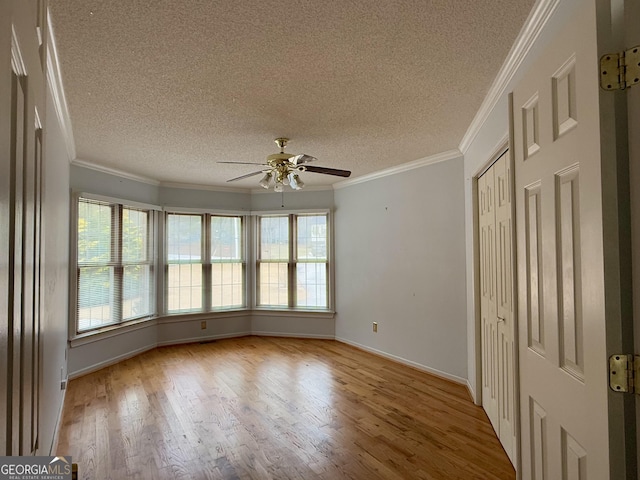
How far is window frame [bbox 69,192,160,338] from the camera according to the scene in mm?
3912

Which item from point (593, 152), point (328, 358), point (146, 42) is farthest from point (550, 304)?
point (328, 358)

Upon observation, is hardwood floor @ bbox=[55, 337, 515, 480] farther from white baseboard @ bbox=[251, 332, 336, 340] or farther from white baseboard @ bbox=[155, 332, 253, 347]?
white baseboard @ bbox=[251, 332, 336, 340]

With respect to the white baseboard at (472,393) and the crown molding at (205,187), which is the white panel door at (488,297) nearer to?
the white baseboard at (472,393)

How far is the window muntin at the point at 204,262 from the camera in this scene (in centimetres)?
541

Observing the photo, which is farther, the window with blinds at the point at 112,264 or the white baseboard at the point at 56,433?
the window with blinds at the point at 112,264

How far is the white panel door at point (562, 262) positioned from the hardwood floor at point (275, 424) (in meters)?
1.24

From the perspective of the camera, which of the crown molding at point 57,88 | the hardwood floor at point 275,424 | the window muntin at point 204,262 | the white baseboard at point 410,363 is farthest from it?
the window muntin at point 204,262

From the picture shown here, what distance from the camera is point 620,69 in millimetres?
918

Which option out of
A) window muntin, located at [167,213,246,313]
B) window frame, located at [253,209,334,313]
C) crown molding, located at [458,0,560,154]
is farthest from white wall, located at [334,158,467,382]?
window muntin, located at [167,213,246,313]

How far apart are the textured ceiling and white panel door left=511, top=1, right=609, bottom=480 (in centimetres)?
67

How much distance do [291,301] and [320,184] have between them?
2061 mm

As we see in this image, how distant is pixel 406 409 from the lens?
3.16 m

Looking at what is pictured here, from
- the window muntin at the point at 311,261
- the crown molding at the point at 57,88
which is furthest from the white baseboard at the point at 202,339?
the crown molding at the point at 57,88

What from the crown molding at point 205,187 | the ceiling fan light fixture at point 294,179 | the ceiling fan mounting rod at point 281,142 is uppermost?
the ceiling fan mounting rod at point 281,142
